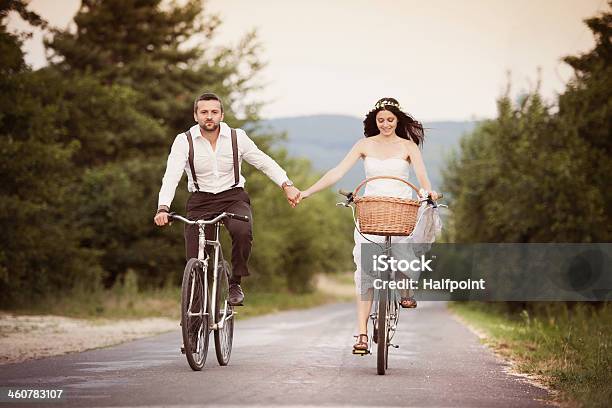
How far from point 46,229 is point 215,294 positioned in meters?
19.2

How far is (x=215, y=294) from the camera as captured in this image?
1013 cm

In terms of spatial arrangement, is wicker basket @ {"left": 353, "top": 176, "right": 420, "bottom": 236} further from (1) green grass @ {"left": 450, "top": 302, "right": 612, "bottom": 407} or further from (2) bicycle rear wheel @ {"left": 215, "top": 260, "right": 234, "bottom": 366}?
(1) green grass @ {"left": 450, "top": 302, "right": 612, "bottom": 407}

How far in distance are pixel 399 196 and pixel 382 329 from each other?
146 centimetres

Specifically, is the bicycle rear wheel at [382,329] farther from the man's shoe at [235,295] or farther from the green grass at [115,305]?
the green grass at [115,305]

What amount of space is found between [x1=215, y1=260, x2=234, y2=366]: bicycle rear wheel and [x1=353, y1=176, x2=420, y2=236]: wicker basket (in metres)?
1.61

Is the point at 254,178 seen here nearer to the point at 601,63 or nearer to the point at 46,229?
the point at 46,229

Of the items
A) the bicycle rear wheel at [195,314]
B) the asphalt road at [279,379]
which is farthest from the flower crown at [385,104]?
the asphalt road at [279,379]

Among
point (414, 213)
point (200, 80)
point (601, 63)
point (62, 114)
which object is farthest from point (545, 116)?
point (414, 213)

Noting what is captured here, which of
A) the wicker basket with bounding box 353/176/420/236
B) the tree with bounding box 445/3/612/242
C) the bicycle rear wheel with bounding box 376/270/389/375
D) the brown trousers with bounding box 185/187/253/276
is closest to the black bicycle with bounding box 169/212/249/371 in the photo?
the brown trousers with bounding box 185/187/253/276

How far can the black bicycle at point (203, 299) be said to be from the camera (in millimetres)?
9578

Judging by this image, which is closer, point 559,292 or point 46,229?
point 559,292

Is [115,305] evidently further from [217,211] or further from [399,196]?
[399,196]

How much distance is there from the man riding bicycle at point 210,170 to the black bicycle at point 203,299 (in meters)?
0.17

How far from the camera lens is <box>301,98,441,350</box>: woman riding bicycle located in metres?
10.5
